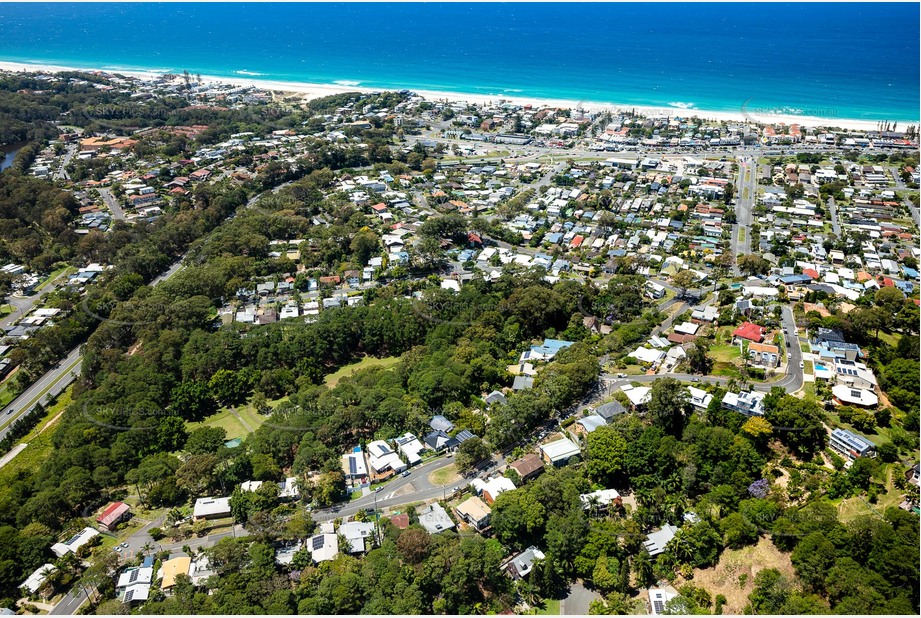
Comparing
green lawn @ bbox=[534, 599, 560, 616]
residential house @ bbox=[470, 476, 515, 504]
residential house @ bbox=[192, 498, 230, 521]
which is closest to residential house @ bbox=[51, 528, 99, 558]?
residential house @ bbox=[192, 498, 230, 521]

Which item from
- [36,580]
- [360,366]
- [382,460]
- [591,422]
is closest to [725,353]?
[591,422]

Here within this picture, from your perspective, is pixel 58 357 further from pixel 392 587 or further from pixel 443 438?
pixel 392 587

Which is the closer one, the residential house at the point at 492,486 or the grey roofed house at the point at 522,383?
the residential house at the point at 492,486

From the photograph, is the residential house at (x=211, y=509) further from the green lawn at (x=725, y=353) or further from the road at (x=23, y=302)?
the road at (x=23, y=302)

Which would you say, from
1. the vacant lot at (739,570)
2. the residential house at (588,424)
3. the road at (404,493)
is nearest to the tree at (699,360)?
the residential house at (588,424)

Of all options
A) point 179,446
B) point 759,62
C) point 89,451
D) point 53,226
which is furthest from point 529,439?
point 759,62
